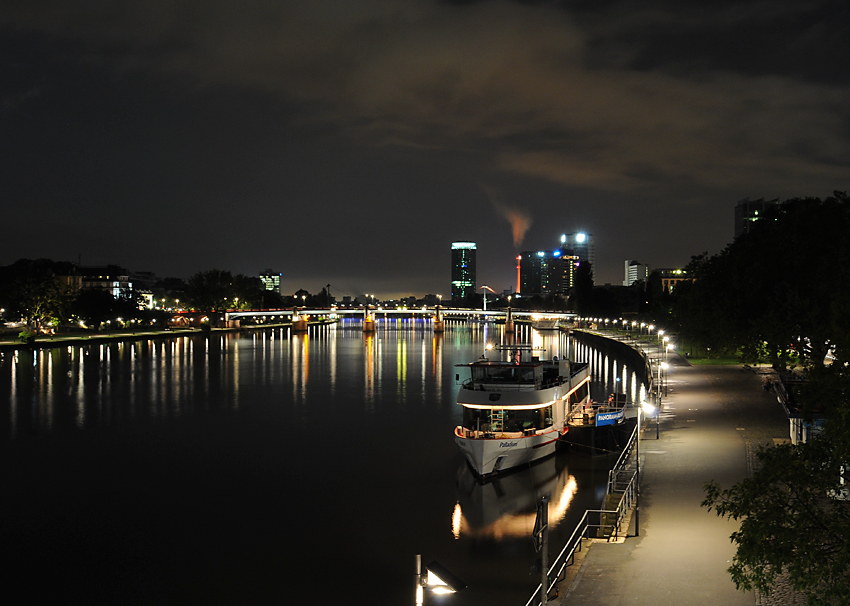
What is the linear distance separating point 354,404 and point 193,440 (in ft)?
45.3

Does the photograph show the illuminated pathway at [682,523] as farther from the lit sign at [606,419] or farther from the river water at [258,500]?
the river water at [258,500]

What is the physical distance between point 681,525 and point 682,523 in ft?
0.47

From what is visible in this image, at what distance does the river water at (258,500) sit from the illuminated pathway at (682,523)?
3.28m

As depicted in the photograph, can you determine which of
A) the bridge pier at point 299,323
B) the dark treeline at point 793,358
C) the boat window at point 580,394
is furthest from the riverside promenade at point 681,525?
the bridge pier at point 299,323

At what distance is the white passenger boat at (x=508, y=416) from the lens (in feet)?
80.9

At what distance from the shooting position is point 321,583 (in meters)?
17.0

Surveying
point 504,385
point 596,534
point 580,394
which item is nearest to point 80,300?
point 580,394

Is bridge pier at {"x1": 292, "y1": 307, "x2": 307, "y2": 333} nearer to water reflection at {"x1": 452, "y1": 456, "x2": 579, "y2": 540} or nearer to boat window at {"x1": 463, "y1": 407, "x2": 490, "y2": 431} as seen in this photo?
boat window at {"x1": 463, "y1": 407, "x2": 490, "y2": 431}

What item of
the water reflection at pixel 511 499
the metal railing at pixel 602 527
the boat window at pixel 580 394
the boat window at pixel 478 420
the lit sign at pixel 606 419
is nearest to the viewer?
the metal railing at pixel 602 527

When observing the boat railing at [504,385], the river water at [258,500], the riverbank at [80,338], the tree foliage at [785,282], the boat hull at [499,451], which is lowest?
the river water at [258,500]

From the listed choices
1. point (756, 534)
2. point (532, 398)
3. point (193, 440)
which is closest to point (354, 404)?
point (193, 440)

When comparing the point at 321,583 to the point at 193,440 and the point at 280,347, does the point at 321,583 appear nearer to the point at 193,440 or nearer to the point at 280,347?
the point at 193,440

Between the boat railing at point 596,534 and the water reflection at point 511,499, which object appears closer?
the boat railing at point 596,534

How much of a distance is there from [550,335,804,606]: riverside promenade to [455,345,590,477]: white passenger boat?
366 centimetres
